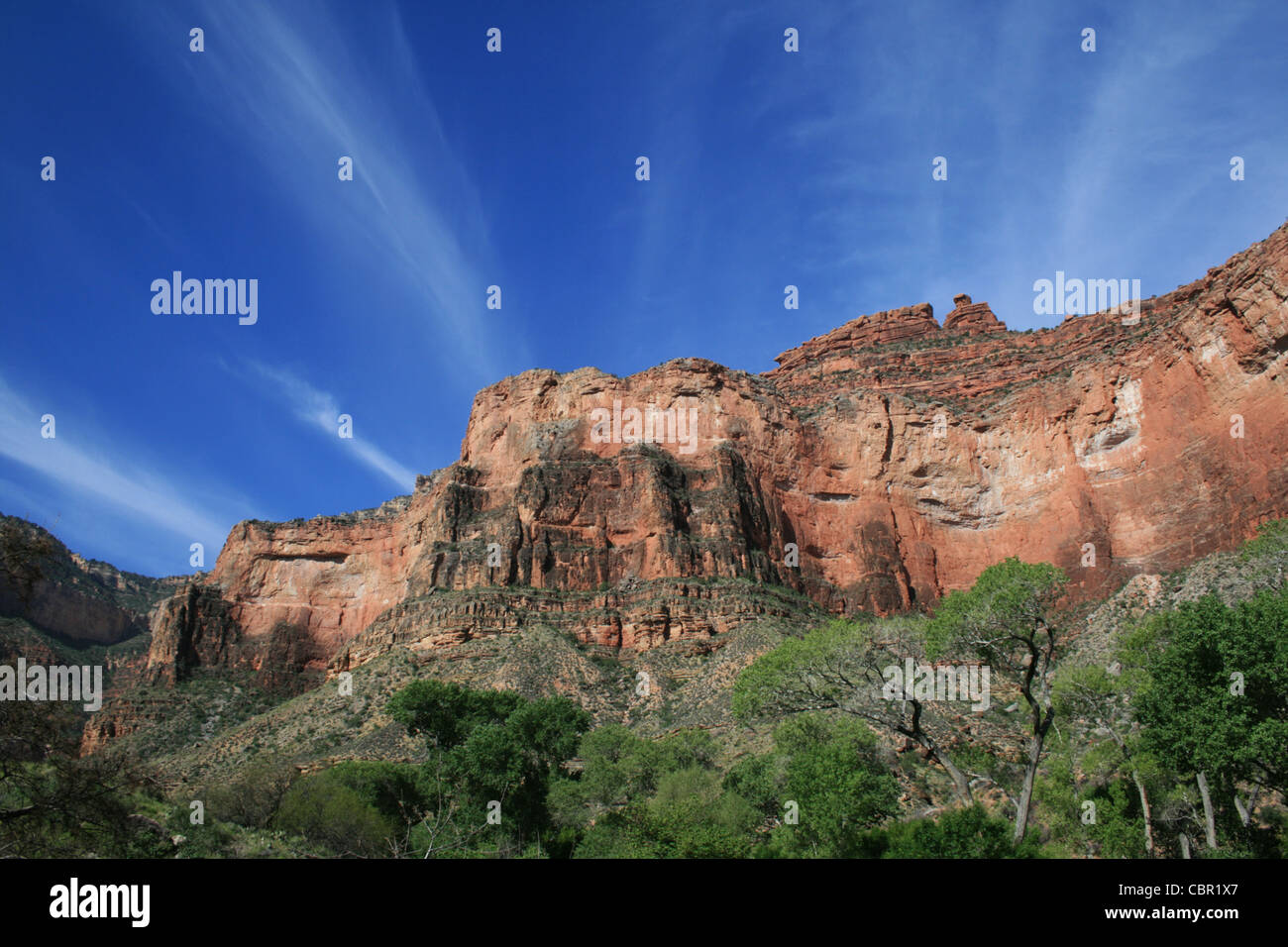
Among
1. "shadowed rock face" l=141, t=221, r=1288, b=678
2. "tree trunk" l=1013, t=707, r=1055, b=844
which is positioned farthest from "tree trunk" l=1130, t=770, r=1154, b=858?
"shadowed rock face" l=141, t=221, r=1288, b=678

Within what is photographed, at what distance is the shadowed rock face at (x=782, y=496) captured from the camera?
7269 cm

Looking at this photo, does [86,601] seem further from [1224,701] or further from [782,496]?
[1224,701]

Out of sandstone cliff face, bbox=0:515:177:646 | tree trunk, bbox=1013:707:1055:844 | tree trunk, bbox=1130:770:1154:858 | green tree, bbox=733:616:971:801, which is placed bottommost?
tree trunk, bbox=1130:770:1154:858

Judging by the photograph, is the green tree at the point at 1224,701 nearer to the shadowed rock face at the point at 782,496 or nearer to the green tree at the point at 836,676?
the green tree at the point at 836,676

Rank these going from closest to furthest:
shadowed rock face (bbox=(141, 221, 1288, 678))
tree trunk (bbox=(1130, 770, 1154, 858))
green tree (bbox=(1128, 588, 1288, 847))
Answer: green tree (bbox=(1128, 588, 1288, 847)) → tree trunk (bbox=(1130, 770, 1154, 858)) → shadowed rock face (bbox=(141, 221, 1288, 678))

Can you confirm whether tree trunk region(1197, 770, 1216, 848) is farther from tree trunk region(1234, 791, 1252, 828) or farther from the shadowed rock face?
the shadowed rock face

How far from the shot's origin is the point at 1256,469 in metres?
65.4

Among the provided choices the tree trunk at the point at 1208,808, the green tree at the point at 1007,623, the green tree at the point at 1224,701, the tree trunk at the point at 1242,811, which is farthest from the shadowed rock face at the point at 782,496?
the green tree at the point at 1007,623

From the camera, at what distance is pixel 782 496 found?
9631 cm

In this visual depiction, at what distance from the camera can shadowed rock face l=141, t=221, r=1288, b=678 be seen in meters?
Answer: 72.7

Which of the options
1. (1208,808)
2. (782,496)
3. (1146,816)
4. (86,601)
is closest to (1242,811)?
(1146,816)
